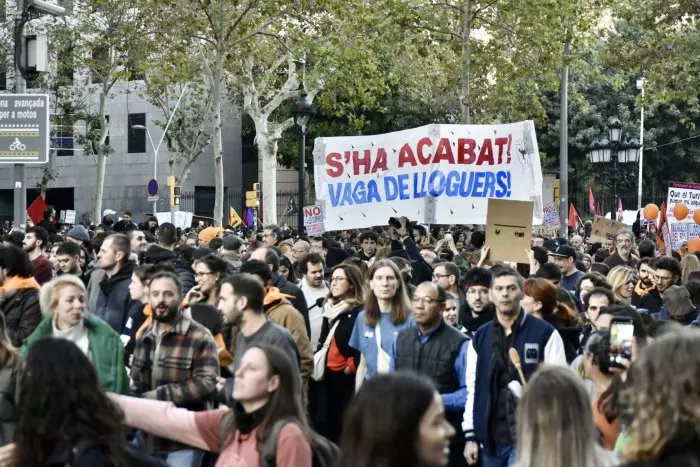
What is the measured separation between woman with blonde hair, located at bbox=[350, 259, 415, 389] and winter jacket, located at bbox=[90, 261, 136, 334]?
2.11 meters

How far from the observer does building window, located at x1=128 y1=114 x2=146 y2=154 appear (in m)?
58.2

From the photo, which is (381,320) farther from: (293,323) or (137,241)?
(137,241)

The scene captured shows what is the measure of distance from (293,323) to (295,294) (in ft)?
4.00

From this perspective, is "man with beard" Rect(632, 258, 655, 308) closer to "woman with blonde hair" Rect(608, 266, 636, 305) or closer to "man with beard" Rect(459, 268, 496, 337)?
"woman with blonde hair" Rect(608, 266, 636, 305)

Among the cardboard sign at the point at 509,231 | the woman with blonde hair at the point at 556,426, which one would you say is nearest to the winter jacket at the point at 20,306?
the woman with blonde hair at the point at 556,426

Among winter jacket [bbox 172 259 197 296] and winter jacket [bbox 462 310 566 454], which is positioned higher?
winter jacket [bbox 172 259 197 296]

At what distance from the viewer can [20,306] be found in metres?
8.80

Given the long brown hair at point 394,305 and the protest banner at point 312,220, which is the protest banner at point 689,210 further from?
the long brown hair at point 394,305

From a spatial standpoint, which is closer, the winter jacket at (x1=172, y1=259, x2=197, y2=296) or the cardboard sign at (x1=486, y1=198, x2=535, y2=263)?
the winter jacket at (x1=172, y1=259, x2=197, y2=296)

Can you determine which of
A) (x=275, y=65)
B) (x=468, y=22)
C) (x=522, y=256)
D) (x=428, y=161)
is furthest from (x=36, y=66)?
(x=275, y=65)

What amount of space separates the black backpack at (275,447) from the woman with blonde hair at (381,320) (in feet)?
11.2

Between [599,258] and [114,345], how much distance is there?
10.6 metres

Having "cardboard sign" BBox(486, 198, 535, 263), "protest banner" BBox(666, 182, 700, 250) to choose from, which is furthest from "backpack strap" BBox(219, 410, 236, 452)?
"protest banner" BBox(666, 182, 700, 250)

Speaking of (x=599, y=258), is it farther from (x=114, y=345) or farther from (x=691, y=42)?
(x=114, y=345)
